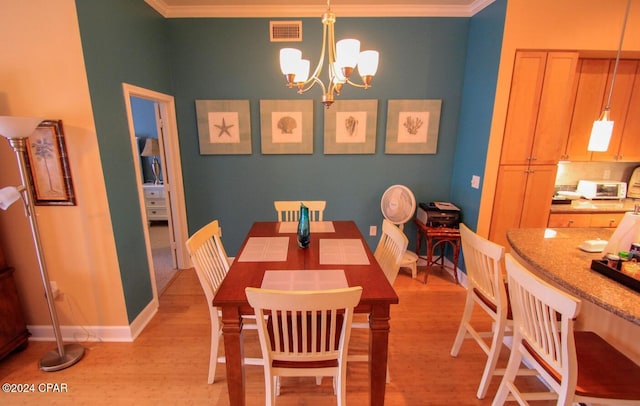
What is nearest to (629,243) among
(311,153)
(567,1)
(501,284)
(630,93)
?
(501,284)

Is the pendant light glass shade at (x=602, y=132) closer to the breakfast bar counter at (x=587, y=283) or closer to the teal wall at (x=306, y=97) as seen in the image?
the breakfast bar counter at (x=587, y=283)

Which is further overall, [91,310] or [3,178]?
[91,310]

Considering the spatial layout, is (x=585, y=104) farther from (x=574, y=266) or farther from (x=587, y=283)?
(x=587, y=283)

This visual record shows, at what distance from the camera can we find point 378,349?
4.74 feet

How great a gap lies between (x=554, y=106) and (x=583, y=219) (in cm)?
119

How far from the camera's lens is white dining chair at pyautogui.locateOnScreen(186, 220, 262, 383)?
65.7 inches

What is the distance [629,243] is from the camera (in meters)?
1.45

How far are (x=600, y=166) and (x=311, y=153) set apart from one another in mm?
3222

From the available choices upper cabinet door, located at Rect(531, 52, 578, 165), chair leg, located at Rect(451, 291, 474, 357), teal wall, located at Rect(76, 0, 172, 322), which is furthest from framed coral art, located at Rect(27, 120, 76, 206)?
upper cabinet door, located at Rect(531, 52, 578, 165)

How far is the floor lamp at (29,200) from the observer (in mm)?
1576

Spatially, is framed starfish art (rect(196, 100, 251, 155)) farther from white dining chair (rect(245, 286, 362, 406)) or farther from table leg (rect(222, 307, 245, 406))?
white dining chair (rect(245, 286, 362, 406))

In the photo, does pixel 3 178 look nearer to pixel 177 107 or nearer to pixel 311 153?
pixel 177 107

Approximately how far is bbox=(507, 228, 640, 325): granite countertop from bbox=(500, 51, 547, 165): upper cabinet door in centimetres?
91

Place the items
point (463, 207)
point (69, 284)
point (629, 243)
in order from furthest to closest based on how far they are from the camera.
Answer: point (463, 207)
point (69, 284)
point (629, 243)
